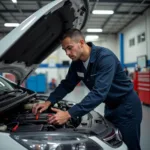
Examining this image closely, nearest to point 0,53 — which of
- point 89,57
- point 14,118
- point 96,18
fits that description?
point 14,118

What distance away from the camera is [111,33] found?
16047 millimetres

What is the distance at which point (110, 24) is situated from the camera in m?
13.2

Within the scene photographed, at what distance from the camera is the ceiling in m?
9.05

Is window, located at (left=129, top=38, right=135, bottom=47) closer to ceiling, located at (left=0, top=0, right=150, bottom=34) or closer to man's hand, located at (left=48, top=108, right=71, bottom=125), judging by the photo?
ceiling, located at (left=0, top=0, right=150, bottom=34)

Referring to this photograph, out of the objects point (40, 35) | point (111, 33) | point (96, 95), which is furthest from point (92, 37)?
point (96, 95)

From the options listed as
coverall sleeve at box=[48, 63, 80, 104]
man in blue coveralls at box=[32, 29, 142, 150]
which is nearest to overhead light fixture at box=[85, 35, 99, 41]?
coverall sleeve at box=[48, 63, 80, 104]

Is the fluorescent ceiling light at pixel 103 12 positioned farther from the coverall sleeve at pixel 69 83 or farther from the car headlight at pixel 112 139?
the car headlight at pixel 112 139

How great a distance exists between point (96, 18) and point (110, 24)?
6.39 ft

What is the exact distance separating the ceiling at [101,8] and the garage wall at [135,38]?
0.35m

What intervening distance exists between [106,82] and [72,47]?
14.8 inches

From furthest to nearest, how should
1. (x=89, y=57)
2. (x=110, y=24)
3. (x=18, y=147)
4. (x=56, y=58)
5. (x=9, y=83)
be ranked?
(x=56, y=58) → (x=110, y=24) → (x=9, y=83) → (x=89, y=57) → (x=18, y=147)

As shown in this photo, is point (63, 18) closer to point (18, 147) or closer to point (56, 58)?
point (18, 147)

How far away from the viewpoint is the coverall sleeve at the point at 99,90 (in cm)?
142

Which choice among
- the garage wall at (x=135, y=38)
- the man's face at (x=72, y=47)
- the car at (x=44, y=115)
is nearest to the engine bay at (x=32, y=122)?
the car at (x=44, y=115)
